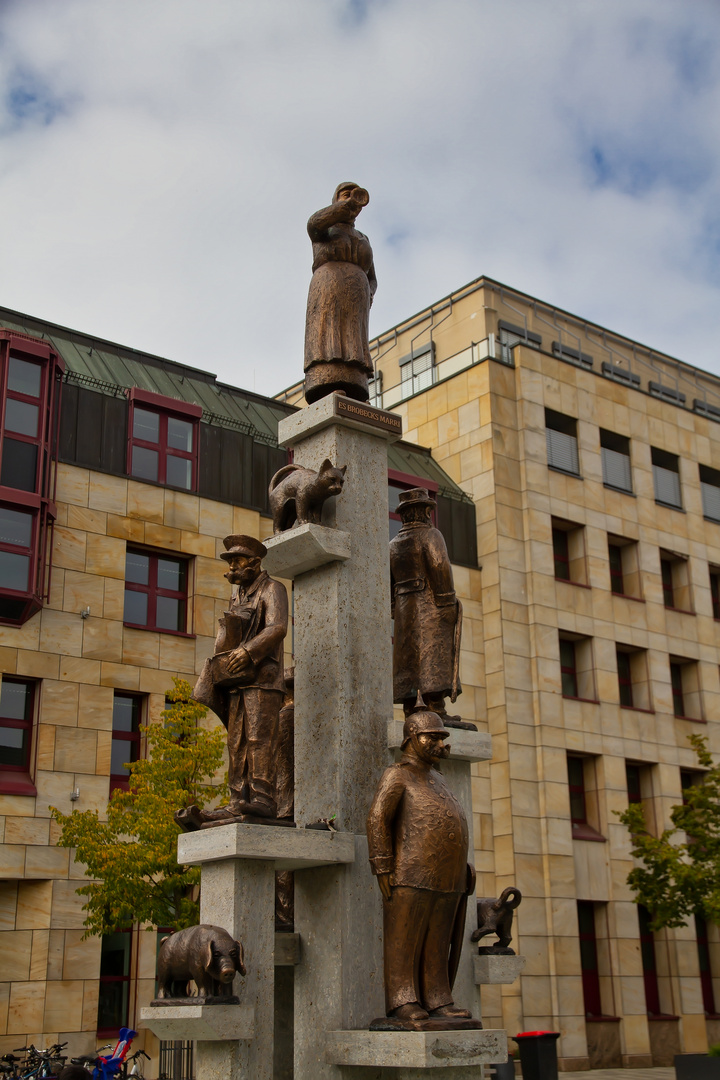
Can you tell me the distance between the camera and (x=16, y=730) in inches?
1067

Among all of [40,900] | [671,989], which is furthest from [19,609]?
[671,989]

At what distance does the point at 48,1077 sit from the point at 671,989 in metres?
21.7

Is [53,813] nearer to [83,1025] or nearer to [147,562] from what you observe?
[83,1025]

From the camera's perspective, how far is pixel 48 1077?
20.5 meters

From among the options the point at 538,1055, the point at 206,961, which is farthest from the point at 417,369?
the point at 206,961

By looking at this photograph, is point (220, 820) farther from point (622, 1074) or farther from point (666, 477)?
point (666, 477)

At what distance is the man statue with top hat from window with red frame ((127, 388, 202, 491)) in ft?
69.4

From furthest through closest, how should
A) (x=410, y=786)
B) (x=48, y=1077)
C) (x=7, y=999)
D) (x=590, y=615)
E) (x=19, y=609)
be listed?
→ (x=590, y=615) → (x=19, y=609) → (x=7, y=999) → (x=48, y=1077) → (x=410, y=786)

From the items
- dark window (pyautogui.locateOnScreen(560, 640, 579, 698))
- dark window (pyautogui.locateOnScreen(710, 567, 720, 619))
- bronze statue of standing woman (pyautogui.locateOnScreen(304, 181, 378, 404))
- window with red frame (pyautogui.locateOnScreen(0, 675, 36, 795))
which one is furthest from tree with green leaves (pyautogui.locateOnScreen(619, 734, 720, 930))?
bronze statue of standing woman (pyautogui.locateOnScreen(304, 181, 378, 404))

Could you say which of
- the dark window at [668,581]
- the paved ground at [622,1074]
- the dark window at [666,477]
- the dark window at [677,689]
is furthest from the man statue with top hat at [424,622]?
the dark window at [666,477]

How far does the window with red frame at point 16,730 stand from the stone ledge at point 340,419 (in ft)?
59.3

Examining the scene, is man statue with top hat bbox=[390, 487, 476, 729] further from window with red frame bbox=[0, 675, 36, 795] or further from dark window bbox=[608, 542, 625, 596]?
dark window bbox=[608, 542, 625, 596]

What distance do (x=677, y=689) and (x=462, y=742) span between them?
110ft

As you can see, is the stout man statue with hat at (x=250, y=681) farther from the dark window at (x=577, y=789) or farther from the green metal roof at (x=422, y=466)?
the dark window at (x=577, y=789)
